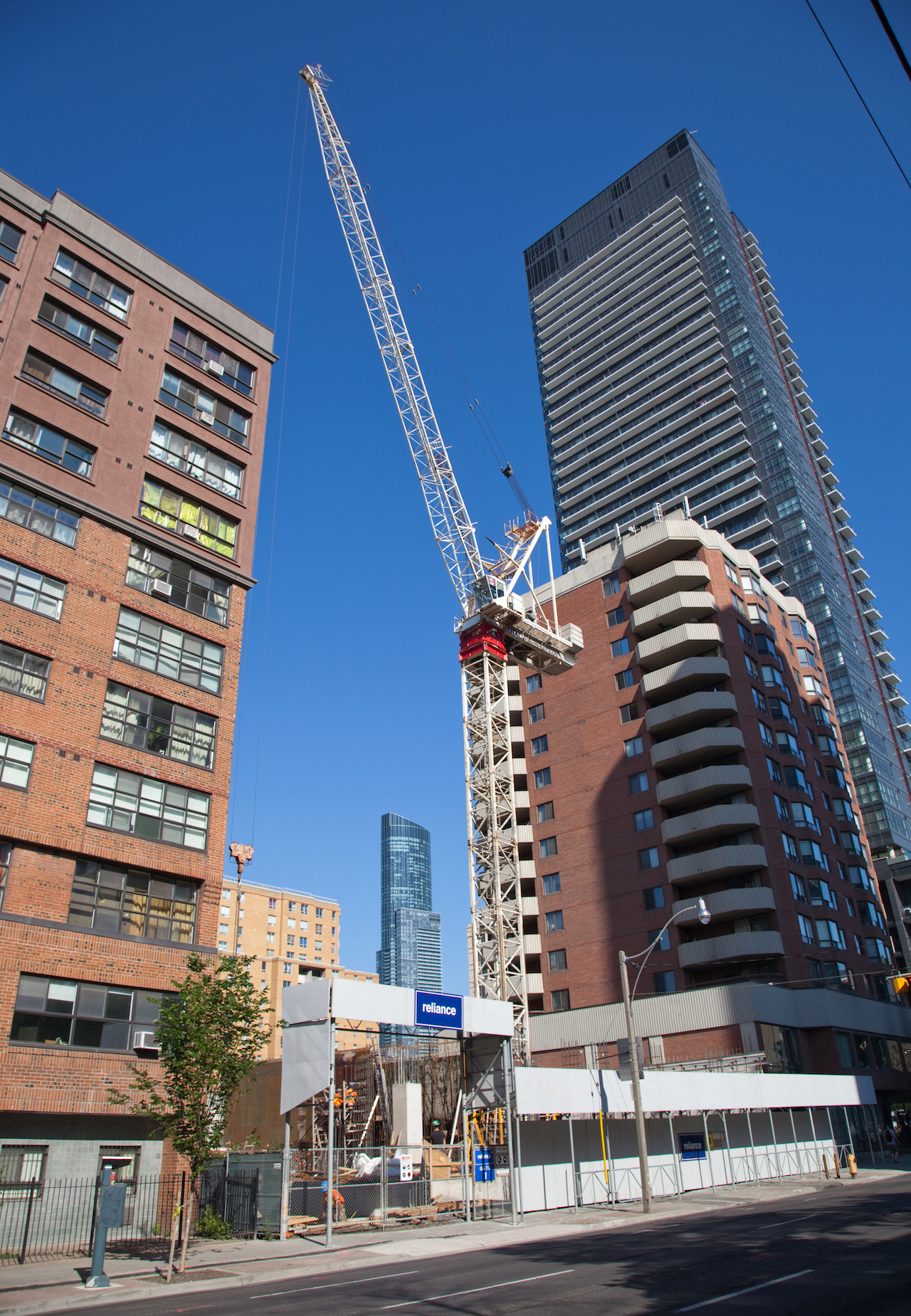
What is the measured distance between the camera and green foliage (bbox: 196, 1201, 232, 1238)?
83.0ft

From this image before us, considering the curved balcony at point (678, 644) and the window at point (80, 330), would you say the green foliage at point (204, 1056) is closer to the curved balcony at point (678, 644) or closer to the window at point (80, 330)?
the window at point (80, 330)

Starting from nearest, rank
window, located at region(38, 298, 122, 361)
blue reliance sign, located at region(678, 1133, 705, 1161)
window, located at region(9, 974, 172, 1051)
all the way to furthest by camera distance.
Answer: window, located at region(9, 974, 172, 1051) < window, located at region(38, 298, 122, 361) < blue reliance sign, located at region(678, 1133, 705, 1161)

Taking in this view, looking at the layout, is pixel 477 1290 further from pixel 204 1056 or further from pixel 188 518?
pixel 188 518

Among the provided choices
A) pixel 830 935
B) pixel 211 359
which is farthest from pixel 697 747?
pixel 211 359

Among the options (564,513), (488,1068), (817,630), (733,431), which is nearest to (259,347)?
(488,1068)

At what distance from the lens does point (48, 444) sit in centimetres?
3152

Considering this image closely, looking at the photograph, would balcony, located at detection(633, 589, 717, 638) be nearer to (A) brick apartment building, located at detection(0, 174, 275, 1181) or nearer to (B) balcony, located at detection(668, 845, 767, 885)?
(B) balcony, located at detection(668, 845, 767, 885)

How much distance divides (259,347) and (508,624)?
36551 millimetres

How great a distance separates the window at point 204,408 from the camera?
36.5 m

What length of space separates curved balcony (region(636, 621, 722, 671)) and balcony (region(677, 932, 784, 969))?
68.8ft

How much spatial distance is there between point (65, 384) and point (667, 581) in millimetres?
48625

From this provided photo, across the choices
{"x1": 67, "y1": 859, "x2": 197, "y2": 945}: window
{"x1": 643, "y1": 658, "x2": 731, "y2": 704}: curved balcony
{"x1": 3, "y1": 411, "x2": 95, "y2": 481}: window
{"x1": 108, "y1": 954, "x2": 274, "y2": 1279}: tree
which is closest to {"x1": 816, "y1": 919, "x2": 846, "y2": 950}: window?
{"x1": 643, "y1": 658, "x2": 731, "y2": 704}: curved balcony

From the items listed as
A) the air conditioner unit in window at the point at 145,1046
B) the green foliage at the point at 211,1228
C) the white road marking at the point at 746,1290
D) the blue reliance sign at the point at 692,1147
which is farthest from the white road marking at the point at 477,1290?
the blue reliance sign at the point at 692,1147

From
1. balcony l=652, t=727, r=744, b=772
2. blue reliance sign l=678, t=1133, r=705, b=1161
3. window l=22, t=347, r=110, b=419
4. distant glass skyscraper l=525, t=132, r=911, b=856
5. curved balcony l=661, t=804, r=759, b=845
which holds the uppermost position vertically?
distant glass skyscraper l=525, t=132, r=911, b=856
